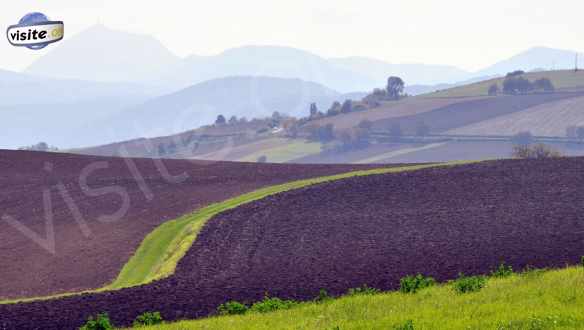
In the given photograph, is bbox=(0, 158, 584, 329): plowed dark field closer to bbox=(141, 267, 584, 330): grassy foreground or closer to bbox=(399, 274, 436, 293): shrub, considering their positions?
bbox=(399, 274, 436, 293): shrub

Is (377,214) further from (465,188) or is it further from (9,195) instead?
(9,195)

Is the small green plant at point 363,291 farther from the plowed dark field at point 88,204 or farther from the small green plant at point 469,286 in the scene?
the plowed dark field at point 88,204

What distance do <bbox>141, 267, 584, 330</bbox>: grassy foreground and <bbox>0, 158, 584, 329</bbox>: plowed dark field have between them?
391 cm

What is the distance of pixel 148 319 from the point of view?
24.7 metres

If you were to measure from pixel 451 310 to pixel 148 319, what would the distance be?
31.2 feet

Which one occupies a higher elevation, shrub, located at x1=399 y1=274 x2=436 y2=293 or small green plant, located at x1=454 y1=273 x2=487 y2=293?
small green plant, located at x1=454 y1=273 x2=487 y2=293

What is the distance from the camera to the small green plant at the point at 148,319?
80.2ft

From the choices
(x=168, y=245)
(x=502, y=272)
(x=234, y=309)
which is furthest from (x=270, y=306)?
(x=168, y=245)

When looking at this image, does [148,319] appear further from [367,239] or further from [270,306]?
[367,239]

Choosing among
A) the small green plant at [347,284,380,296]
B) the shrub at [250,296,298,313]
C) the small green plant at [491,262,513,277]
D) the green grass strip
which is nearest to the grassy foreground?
the shrub at [250,296,298,313]

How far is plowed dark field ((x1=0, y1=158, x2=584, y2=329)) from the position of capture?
28344mm

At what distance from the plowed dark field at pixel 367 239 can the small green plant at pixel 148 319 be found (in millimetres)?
600

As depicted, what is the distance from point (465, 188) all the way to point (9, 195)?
99.1 ft

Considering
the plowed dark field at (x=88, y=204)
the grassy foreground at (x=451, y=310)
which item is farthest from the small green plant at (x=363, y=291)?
the plowed dark field at (x=88, y=204)
